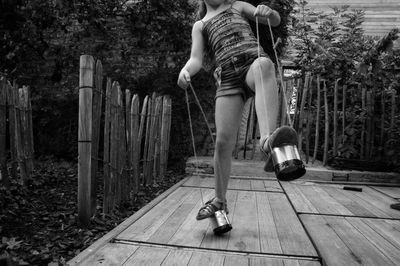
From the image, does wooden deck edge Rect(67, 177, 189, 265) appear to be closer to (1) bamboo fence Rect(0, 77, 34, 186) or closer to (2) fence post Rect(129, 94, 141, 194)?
(2) fence post Rect(129, 94, 141, 194)

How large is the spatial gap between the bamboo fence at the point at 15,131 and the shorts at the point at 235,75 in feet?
6.49

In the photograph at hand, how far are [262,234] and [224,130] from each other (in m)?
0.66

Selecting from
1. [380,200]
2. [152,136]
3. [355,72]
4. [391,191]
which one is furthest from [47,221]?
[355,72]

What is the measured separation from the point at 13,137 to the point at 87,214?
1.57 metres

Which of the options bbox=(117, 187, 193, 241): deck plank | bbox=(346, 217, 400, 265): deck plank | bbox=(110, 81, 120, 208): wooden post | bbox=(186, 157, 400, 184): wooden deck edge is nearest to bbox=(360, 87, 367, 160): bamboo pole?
bbox=(186, 157, 400, 184): wooden deck edge

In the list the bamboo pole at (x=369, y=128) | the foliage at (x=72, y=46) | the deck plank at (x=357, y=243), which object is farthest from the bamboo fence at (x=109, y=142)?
the bamboo pole at (x=369, y=128)

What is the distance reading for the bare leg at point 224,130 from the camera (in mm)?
2236

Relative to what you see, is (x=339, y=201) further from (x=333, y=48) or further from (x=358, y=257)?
(x=333, y=48)

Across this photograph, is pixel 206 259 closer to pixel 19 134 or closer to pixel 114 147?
pixel 114 147

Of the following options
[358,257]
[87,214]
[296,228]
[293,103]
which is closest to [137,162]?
[87,214]

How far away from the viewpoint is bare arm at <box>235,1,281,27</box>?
2.13m

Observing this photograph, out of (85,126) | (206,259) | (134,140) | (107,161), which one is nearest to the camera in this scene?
(206,259)

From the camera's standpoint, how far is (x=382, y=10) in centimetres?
852

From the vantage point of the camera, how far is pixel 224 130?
223 centimetres
